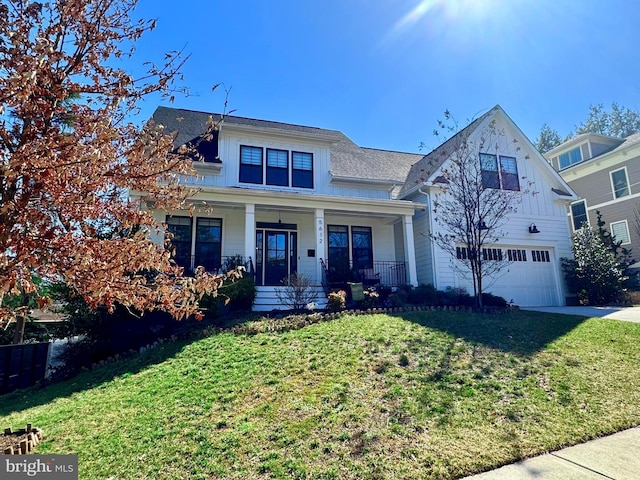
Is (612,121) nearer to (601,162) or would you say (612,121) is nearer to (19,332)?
(601,162)

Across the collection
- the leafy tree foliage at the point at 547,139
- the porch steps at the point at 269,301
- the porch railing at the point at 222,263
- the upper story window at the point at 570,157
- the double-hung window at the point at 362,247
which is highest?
the leafy tree foliage at the point at 547,139

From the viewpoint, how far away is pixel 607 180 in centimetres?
2038

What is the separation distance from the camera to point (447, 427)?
3895 millimetres

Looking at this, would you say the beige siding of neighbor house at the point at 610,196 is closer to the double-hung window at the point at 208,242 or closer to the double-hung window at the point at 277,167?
the double-hung window at the point at 277,167

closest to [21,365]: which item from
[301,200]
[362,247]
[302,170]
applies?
[301,200]

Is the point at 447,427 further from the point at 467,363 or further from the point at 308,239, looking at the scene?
the point at 308,239

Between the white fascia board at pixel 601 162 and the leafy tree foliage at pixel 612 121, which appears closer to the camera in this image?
the white fascia board at pixel 601 162

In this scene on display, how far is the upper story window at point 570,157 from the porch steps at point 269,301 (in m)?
20.2

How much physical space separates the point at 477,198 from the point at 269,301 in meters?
6.91

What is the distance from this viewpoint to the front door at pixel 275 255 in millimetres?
13078

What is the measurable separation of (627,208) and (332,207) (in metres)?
17.1

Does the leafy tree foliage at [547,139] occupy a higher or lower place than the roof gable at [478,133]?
higher

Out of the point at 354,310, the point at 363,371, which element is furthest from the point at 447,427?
the point at 354,310

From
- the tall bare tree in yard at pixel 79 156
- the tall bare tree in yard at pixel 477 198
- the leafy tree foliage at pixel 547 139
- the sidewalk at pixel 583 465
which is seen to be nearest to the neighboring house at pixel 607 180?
the tall bare tree in yard at pixel 477 198
